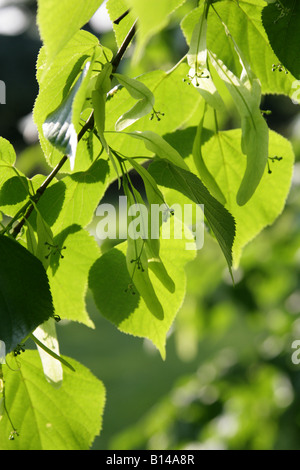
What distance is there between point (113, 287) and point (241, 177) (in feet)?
0.67

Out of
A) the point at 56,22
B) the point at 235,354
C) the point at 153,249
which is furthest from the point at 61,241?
the point at 235,354

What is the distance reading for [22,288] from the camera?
49 cm

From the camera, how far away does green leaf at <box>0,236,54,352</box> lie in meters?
0.48

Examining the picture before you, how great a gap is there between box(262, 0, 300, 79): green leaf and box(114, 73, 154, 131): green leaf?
14cm

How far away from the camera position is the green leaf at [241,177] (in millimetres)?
676

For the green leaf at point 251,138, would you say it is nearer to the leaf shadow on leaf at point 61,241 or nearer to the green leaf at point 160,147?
the green leaf at point 160,147

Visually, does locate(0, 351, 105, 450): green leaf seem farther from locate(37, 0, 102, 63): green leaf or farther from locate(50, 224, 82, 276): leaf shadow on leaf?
locate(37, 0, 102, 63): green leaf

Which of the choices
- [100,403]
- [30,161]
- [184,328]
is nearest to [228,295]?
[184,328]

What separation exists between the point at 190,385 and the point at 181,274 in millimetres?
1633

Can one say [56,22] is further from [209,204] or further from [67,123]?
[209,204]

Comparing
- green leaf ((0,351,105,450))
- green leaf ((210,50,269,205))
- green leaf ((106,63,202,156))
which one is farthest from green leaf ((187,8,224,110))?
green leaf ((0,351,105,450))

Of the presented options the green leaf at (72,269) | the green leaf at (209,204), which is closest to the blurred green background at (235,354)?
the green leaf at (72,269)

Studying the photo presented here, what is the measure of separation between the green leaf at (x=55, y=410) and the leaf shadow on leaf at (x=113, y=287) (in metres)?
0.11
